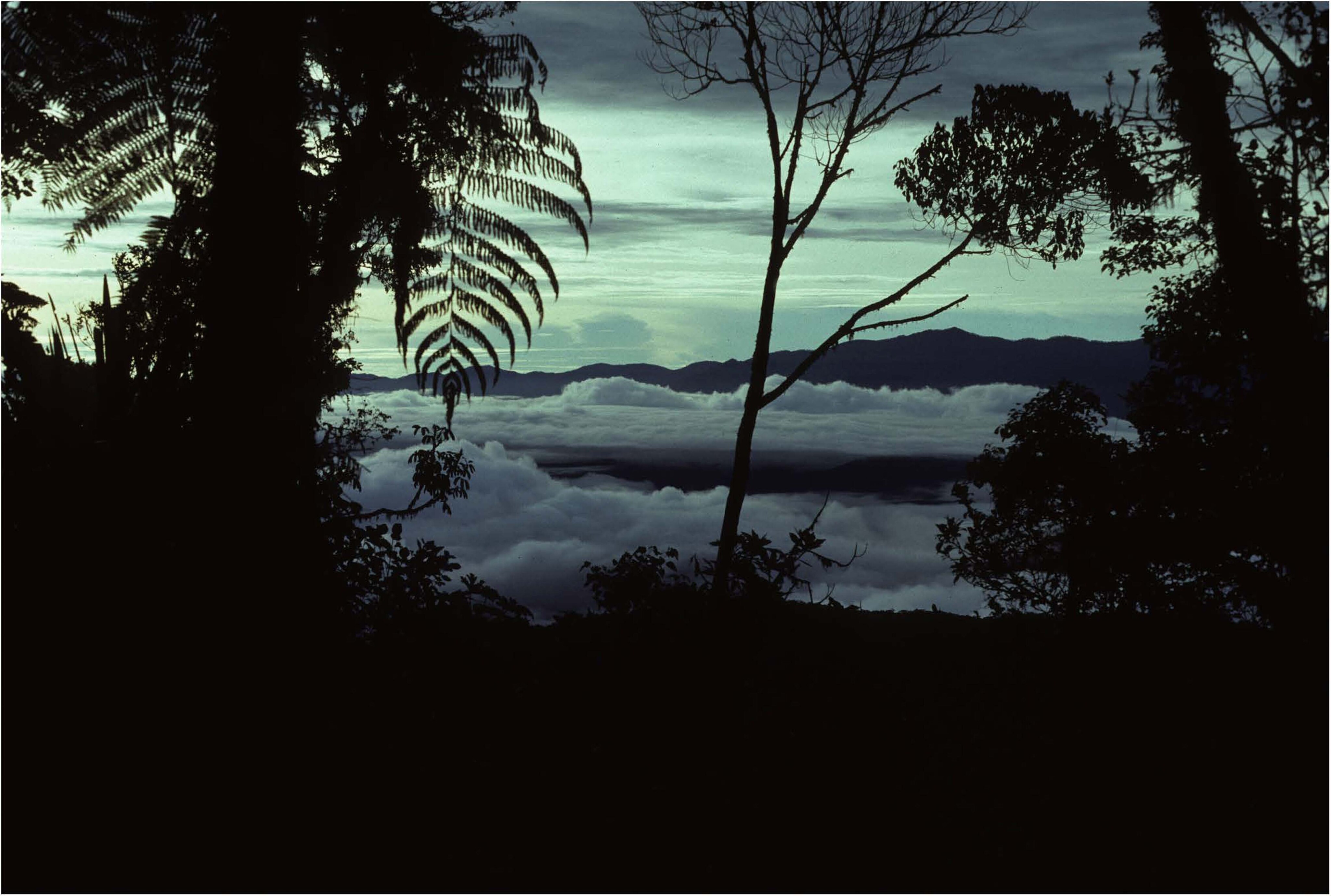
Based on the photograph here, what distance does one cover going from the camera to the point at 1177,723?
26.1 ft

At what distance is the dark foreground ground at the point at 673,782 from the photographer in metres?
5.42

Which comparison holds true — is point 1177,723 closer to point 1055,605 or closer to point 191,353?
point 1055,605

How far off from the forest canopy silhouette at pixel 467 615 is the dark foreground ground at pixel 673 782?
0.10 feet

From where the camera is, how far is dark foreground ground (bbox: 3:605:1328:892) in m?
5.42

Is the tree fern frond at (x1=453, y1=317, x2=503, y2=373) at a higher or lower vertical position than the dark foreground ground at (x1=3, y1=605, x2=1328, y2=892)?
higher

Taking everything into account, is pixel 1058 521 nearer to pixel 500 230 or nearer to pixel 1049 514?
pixel 1049 514

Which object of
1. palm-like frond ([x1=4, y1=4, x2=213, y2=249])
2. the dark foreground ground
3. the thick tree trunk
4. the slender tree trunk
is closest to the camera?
the dark foreground ground

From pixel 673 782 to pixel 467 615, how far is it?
127 inches

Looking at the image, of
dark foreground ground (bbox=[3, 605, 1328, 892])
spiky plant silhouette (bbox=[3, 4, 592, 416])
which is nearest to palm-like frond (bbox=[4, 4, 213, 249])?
spiky plant silhouette (bbox=[3, 4, 592, 416])

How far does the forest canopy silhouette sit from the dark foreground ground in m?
0.03

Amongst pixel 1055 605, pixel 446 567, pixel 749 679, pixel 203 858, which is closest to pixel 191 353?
pixel 446 567

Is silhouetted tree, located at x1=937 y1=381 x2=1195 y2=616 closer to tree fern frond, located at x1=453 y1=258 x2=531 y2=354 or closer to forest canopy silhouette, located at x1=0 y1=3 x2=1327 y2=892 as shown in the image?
forest canopy silhouette, located at x1=0 y1=3 x2=1327 y2=892

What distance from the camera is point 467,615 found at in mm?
9070

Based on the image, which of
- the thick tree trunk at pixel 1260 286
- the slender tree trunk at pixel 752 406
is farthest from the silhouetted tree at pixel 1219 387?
the slender tree trunk at pixel 752 406
